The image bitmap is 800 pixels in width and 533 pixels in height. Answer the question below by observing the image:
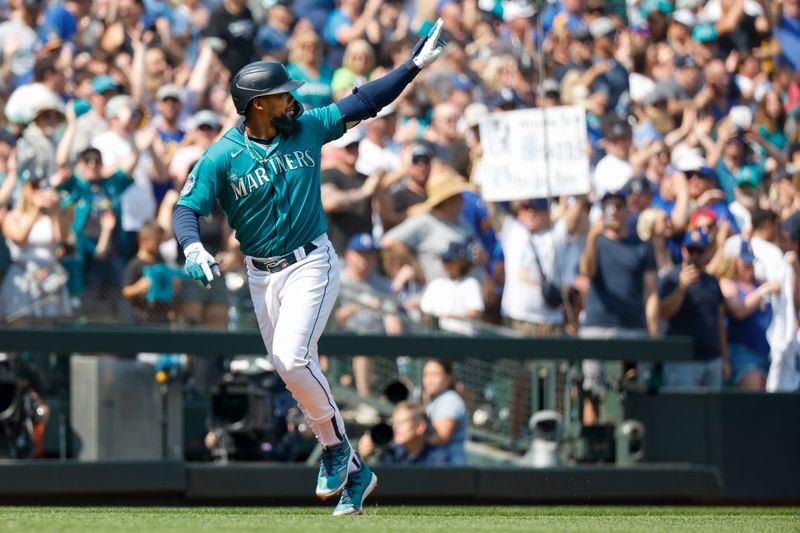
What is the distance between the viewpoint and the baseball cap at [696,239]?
40.9ft

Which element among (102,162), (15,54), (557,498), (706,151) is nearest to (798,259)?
(706,151)

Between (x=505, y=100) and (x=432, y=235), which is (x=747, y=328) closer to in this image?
(x=432, y=235)

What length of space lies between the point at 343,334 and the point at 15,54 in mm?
4398

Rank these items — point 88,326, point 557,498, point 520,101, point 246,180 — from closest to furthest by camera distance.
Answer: point 246,180 → point 88,326 → point 557,498 → point 520,101

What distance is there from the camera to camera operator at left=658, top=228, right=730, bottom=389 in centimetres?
1245

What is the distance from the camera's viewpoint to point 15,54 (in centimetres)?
1356

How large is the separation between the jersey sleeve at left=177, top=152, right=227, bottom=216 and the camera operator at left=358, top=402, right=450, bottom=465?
376 centimetres

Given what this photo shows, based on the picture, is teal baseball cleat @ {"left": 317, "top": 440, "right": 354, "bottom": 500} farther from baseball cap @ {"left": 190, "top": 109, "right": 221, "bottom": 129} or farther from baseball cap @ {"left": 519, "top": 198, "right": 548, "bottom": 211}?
baseball cap @ {"left": 190, "top": 109, "right": 221, "bottom": 129}

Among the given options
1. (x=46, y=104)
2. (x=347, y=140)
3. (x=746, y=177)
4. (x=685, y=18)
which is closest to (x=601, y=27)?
(x=685, y=18)

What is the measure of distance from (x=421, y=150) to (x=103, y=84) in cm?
259

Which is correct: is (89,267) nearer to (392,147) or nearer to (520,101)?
(392,147)

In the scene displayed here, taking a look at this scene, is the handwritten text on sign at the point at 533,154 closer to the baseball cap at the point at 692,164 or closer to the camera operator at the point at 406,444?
the baseball cap at the point at 692,164

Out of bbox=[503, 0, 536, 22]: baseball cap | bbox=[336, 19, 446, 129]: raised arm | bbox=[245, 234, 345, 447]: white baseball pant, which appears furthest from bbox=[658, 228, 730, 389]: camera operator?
bbox=[245, 234, 345, 447]: white baseball pant

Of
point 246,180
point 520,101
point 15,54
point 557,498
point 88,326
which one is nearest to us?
point 246,180
